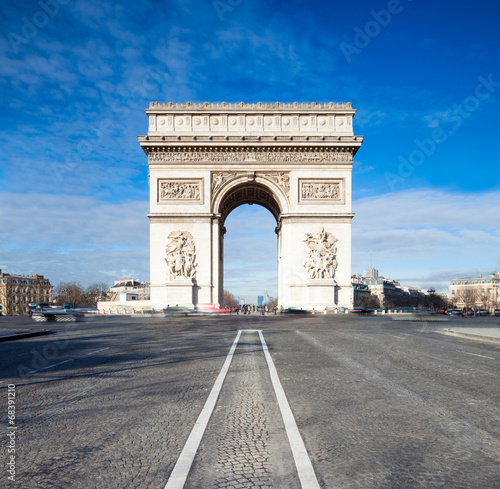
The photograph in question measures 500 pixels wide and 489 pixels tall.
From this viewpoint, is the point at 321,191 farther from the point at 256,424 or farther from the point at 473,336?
the point at 256,424

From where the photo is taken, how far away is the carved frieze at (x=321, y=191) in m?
31.7

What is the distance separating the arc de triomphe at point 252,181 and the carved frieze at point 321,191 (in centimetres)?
7

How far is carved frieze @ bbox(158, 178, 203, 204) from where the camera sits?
3156cm

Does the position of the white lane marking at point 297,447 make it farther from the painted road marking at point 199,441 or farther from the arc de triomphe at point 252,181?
the arc de triomphe at point 252,181

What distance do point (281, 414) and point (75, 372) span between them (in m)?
4.25

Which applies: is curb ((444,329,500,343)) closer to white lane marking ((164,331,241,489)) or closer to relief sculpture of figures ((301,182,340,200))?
white lane marking ((164,331,241,489))

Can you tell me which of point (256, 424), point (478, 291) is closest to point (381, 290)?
point (478, 291)

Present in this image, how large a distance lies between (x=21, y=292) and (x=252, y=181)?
84884 mm

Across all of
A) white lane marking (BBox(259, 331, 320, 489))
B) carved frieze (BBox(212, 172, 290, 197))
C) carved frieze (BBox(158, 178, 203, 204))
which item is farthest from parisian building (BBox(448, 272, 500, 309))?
white lane marking (BBox(259, 331, 320, 489))

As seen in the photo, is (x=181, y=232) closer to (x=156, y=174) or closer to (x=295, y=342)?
(x=156, y=174)

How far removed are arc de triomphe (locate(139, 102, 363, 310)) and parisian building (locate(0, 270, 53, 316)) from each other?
69.7 m

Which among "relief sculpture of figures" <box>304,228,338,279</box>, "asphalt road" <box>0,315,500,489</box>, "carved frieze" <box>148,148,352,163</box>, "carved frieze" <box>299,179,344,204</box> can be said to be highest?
"carved frieze" <box>148,148,352,163</box>

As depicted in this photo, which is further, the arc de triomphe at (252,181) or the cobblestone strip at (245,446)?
the arc de triomphe at (252,181)

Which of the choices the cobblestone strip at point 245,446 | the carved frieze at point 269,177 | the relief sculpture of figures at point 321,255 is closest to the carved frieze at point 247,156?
the carved frieze at point 269,177
